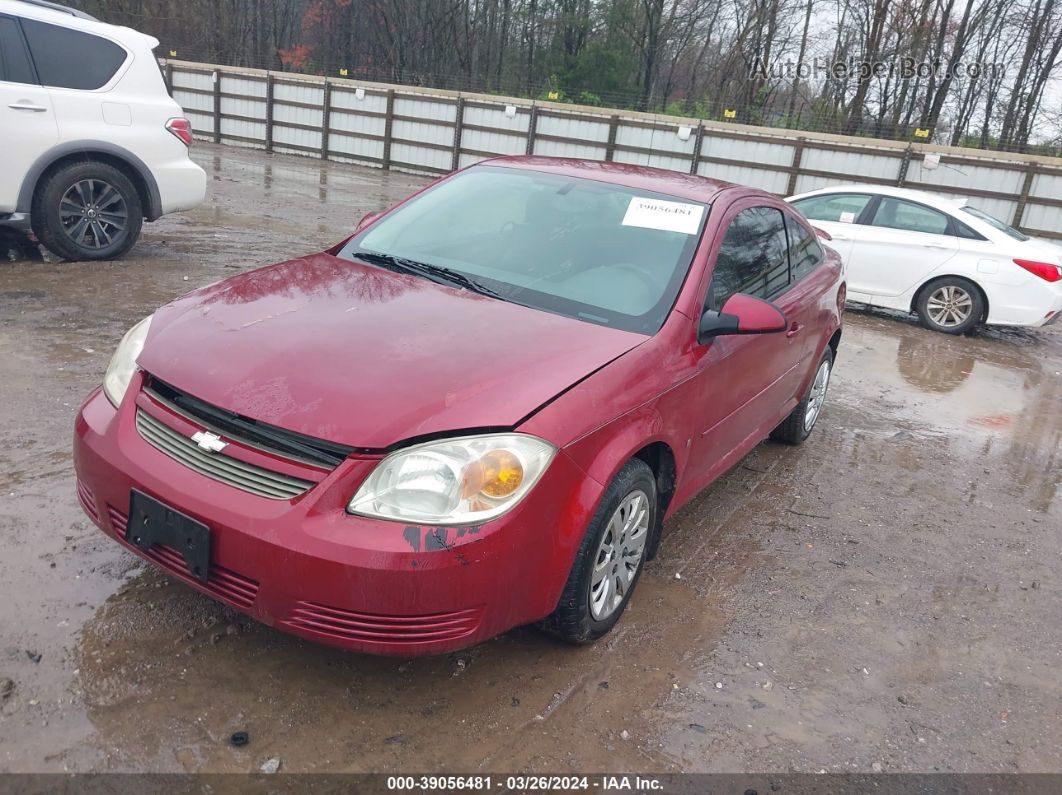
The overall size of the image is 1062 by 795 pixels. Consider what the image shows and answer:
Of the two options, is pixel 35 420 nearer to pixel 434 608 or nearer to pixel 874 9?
pixel 434 608

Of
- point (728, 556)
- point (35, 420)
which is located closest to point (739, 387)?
point (728, 556)

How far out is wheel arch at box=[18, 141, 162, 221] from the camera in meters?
6.86

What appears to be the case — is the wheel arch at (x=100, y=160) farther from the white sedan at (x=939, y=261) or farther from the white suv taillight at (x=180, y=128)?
the white sedan at (x=939, y=261)

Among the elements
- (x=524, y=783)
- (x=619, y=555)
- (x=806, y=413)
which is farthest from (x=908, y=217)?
(x=524, y=783)

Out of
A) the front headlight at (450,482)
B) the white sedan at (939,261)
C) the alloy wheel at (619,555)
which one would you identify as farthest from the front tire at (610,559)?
the white sedan at (939,261)

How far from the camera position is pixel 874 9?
3000 cm

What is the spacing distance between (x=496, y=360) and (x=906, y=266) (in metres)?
8.20

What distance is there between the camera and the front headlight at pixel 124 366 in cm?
278

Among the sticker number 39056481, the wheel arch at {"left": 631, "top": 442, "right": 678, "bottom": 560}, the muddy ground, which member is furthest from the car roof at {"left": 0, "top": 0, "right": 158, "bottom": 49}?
the wheel arch at {"left": 631, "top": 442, "right": 678, "bottom": 560}

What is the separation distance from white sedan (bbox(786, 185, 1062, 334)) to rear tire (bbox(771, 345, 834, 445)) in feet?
13.4

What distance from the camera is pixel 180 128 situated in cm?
770

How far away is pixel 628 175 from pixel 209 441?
235cm

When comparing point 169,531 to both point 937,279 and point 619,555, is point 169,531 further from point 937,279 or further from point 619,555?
point 937,279

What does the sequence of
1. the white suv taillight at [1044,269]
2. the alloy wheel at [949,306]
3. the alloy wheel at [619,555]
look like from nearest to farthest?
1. the alloy wheel at [619,555]
2. the white suv taillight at [1044,269]
3. the alloy wheel at [949,306]
